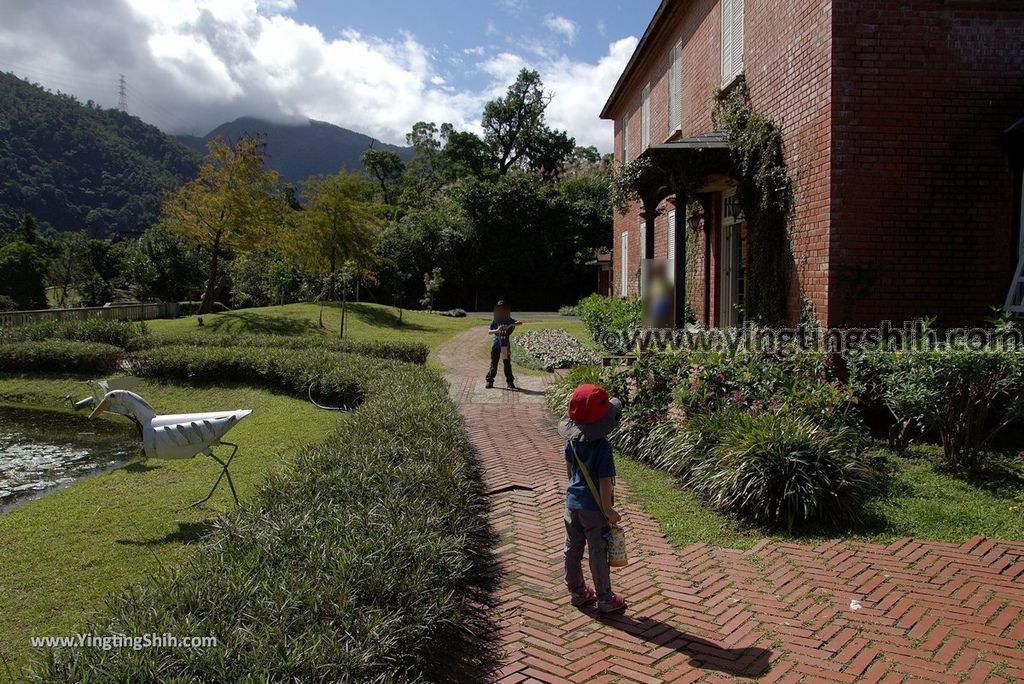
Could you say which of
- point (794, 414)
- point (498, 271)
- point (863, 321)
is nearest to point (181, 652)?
point (794, 414)

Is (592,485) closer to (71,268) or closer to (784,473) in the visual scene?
(784,473)

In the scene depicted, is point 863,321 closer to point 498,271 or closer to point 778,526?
point 778,526

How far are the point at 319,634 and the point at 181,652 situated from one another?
0.52 meters

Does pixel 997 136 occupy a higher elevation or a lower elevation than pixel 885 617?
higher

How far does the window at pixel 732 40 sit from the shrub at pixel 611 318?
4.59 metres

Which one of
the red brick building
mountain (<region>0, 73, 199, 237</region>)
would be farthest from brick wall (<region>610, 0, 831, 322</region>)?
mountain (<region>0, 73, 199, 237</region>)

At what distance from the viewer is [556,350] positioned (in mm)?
16047

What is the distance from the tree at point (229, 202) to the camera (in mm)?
24328

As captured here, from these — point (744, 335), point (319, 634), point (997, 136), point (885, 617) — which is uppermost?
point (997, 136)

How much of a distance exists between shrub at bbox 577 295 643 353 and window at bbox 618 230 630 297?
0.99 metres

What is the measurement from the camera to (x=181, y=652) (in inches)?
106

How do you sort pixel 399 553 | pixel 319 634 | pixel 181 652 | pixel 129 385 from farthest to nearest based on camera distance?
pixel 129 385 < pixel 399 553 < pixel 319 634 < pixel 181 652

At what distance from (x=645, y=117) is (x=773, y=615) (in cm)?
1607

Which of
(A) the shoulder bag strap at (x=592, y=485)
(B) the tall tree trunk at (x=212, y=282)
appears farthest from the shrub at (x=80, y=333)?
(A) the shoulder bag strap at (x=592, y=485)
